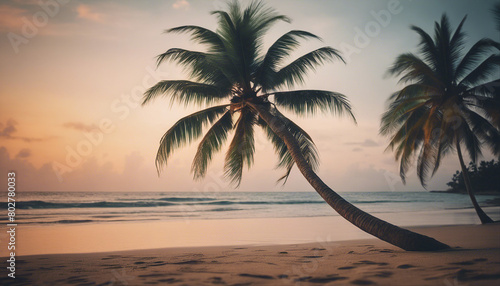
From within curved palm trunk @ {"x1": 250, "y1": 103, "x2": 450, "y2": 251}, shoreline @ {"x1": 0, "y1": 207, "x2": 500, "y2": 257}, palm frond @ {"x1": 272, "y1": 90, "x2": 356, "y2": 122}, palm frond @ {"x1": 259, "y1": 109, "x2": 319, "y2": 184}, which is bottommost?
shoreline @ {"x1": 0, "y1": 207, "x2": 500, "y2": 257}

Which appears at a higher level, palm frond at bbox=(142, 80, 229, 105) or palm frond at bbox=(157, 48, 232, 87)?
palm frond at bbox=(157, 48, 232, 87)

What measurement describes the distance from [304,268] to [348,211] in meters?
1.81

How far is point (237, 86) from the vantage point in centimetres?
962

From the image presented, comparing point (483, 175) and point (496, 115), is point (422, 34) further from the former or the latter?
point (483, 175)

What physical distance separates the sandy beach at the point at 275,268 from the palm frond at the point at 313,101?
4.04m

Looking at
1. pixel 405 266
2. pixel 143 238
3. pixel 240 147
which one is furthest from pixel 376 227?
pixel 143 238

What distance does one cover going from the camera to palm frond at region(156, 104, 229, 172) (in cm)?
904

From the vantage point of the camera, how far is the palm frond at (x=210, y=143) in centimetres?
940

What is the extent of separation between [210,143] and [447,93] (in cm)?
776

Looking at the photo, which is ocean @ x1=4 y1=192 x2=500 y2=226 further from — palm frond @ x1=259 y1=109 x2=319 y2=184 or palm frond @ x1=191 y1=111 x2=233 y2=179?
palm frond @ x1=191 y1=111 x2=233 y2=179

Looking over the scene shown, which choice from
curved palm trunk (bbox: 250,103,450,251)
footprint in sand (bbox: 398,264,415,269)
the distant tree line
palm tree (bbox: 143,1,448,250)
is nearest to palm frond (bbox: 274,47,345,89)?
palm tree (bbox: 143,1,448,250)

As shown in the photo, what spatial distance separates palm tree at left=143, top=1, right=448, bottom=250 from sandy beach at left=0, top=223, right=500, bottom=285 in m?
3.15

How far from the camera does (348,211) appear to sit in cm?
669

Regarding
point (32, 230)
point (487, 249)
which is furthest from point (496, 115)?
point (32, 230)
